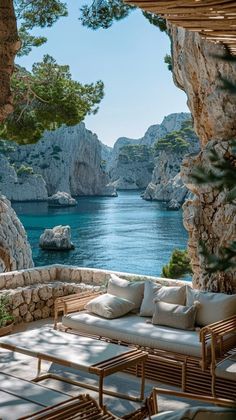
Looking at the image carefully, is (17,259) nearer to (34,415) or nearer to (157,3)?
(34,415)

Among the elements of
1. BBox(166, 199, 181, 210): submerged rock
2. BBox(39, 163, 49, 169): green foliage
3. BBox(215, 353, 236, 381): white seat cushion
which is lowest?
BBox(166, 199, 181, 210): submerged rock

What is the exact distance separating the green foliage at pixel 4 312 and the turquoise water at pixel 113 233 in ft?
89.8

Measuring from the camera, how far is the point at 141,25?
3170 centimetres

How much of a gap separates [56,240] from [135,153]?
30.4m

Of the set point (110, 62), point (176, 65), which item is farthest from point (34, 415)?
point (110, 62)

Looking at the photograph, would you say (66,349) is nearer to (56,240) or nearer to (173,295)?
(173,295)

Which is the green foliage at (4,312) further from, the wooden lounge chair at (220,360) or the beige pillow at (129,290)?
the wooden lounge chair at (220,360)

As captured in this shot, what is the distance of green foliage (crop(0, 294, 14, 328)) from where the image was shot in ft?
22.3

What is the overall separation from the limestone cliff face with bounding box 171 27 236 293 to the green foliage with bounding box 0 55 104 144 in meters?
1.91

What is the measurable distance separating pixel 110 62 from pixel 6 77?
50930 mm

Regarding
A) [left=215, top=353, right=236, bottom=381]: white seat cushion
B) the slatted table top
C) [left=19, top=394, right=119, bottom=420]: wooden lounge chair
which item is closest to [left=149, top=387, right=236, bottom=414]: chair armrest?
[left=19, top=394, right=119, bottom=420]: wooden lounge chair

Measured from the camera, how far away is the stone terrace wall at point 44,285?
730cm

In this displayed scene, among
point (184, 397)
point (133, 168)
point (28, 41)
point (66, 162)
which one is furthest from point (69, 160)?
point (184, 397)

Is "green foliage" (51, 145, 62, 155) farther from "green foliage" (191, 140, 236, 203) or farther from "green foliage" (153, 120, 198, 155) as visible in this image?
"green foliage" (191, 140, 236, 203)
